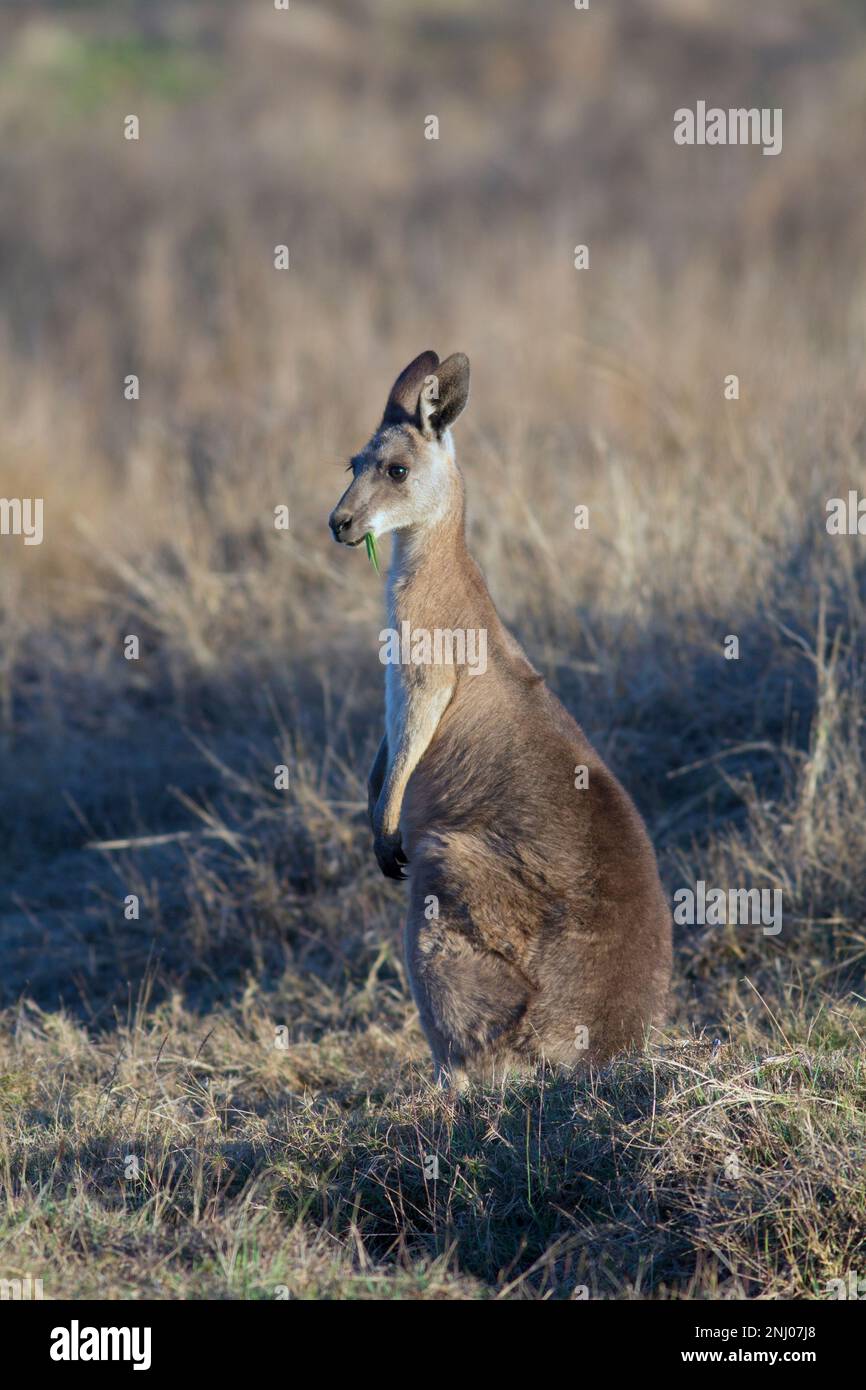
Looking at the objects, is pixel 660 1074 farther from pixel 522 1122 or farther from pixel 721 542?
pixel 721 542

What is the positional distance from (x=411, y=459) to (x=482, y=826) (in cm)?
120

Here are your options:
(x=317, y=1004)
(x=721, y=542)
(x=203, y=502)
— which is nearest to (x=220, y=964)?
(x=317, y=1004)

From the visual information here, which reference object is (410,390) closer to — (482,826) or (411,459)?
(411,459)

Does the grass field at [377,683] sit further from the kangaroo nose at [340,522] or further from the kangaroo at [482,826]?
the kangaroo nose at [340,522]

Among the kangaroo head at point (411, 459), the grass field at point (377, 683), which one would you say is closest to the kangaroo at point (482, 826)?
the kangaroo head at point (411, 459)

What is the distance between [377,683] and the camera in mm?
7156

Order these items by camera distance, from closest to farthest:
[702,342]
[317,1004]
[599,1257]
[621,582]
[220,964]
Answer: [599,1257] < [317,1004] < [220,964] < [621,582] < [702,342]

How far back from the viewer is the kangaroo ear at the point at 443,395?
4809 millimetres

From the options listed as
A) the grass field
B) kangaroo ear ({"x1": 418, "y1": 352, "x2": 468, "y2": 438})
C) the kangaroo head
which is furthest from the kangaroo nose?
the grass field

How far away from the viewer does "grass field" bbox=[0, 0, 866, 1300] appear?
3635 millimetres

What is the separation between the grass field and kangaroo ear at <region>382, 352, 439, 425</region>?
6.03 feet

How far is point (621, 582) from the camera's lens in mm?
7059

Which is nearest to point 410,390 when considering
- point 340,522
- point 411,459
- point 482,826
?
point 411,459

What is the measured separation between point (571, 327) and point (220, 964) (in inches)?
258
